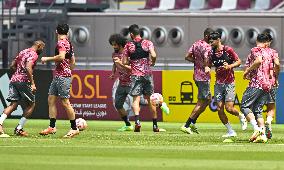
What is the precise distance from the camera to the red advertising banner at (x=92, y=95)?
32875 millimetres

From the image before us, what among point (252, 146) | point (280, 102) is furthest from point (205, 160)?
point (280, 102)

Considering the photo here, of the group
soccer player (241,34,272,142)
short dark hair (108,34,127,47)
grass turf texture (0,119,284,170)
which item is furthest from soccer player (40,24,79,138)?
short dark hair (108,34,127,47)

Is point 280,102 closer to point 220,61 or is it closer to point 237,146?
point 220,61

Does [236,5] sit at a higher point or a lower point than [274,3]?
lower

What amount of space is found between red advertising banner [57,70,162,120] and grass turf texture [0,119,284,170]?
717 cm

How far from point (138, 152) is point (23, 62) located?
5.77 metres

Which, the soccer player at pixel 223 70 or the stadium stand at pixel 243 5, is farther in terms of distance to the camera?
the stadium stand at pixel 243 5

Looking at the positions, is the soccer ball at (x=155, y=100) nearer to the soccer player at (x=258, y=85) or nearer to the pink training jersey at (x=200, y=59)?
the pink training jersey at (x=200, y=59)

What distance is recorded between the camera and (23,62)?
23906 millimetres

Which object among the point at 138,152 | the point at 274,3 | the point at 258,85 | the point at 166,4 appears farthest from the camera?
the point at 166,4

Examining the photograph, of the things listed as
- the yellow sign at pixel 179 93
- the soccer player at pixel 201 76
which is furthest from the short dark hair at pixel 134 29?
the yellow sign at pixel 179 93

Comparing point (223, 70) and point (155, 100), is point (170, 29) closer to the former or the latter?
point (155, 100)

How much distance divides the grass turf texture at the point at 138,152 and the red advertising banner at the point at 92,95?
717 cm

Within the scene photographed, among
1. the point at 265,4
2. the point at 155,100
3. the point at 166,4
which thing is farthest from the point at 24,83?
the point at 166,4
